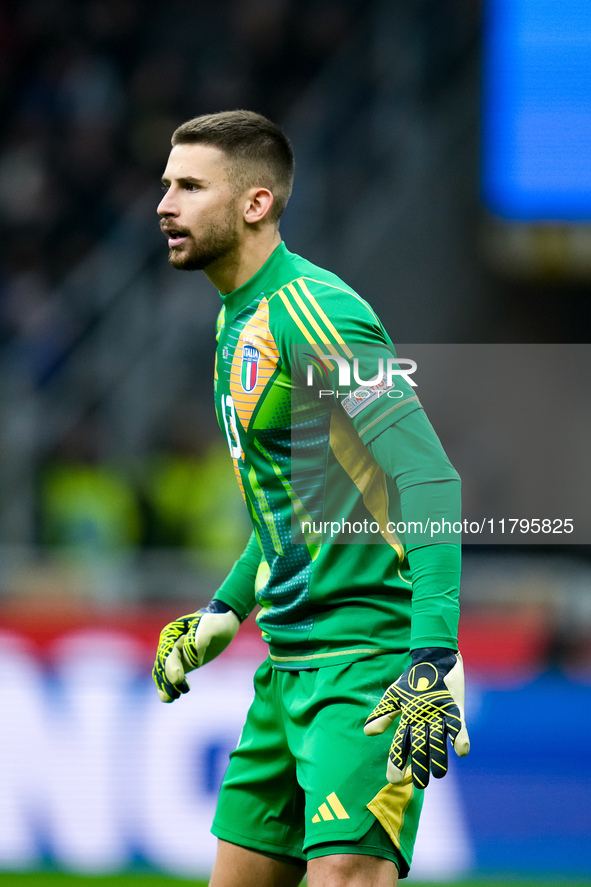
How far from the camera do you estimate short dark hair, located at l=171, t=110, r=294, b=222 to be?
264cm

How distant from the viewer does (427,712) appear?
81.0 inches

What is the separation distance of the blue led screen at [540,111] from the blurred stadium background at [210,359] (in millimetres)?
16

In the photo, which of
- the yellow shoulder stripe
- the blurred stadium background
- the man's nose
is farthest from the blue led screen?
the yellow shoulder stripe

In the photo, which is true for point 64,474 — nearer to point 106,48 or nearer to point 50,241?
point 50,241

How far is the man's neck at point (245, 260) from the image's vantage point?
2.66m

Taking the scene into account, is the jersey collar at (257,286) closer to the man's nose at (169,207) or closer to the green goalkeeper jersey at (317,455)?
the green goalkeeper jersey at (317,455)

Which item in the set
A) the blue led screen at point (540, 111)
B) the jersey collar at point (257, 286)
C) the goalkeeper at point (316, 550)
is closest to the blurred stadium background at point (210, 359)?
the blue led screen at point (540, 111)

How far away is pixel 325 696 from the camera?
2.44m

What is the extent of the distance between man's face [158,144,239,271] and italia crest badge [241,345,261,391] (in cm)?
23

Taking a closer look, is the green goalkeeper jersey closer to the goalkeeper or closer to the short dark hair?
the goalkeeper

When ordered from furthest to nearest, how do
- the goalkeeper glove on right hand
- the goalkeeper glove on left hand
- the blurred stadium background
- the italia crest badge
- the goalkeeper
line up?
the blurred stadium background < the goalkeeper glove on right hand < the italia crest badge < the goalkeeper < the goalkeeper glove on left hand

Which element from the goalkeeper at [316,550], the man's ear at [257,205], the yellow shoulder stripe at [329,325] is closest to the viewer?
the goalkeeper at [316,550]

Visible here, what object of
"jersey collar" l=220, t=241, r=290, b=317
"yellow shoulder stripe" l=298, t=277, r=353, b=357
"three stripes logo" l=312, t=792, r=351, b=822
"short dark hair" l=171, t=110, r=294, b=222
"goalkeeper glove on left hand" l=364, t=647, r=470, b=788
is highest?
"short dark hair" l=171, t=110, r=294, b=222

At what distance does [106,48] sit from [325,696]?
351 inches
